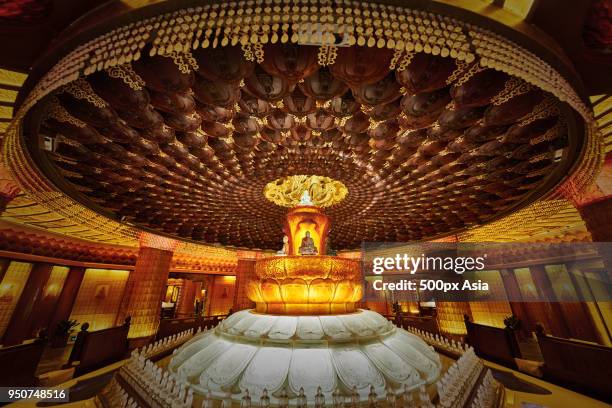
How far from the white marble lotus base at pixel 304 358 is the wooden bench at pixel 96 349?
4231 millimetres

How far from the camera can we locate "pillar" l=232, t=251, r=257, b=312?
12.0m

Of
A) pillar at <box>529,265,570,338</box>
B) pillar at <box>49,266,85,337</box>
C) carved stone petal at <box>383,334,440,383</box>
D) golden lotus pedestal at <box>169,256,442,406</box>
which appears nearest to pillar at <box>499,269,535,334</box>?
pillar at <box>529,265,570,338</box>

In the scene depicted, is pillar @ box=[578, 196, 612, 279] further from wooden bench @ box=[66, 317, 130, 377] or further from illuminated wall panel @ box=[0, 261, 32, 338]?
illuminated wall panel @ box=[0, 261, 32, 338]

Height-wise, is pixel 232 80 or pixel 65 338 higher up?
pixel 232 80

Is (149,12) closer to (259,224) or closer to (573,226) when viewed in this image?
(259,224)

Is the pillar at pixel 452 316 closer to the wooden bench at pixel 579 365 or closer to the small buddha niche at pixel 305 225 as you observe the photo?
the wooden bench at pixel 579 365

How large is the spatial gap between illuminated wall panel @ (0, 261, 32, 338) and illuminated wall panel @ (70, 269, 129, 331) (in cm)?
222

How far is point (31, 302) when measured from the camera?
380 inches

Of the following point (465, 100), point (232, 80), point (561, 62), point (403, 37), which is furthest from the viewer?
point (465, 100)

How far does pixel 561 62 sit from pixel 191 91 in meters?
3.36

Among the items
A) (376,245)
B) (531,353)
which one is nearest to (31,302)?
(376,245)

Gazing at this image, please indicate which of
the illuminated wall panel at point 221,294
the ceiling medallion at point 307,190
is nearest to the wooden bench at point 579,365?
the ceiling medallion at point 307,190

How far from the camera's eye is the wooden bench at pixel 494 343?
7.04m

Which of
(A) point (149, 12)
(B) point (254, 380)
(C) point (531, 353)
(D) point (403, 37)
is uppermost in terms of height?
(A) point (149, 12)
